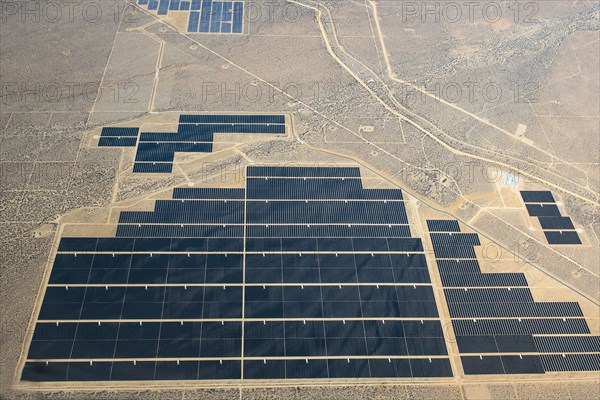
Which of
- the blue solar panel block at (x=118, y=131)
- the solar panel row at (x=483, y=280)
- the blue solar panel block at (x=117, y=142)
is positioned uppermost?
the blue solar panel block at (x=118, y=131)

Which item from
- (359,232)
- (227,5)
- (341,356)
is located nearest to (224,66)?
(227,5)

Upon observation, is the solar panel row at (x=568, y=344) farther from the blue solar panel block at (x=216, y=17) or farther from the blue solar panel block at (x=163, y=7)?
the blue solar panel block at (x=163, y=7)

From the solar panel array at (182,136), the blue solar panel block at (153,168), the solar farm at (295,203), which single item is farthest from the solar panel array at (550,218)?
the blue solar panel block at (153,168)

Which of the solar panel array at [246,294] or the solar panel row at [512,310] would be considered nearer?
the solar panel array at [246,294]

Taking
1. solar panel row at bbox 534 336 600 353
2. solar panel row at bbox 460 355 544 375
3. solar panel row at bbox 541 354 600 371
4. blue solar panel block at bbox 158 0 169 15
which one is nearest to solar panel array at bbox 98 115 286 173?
blue solar panel block at bbox 158 0 169 15

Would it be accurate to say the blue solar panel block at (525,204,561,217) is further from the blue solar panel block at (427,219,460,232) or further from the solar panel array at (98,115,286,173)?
the solar panel array at (98,115,286,173)

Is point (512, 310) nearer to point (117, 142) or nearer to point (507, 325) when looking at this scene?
point (507, 325)
